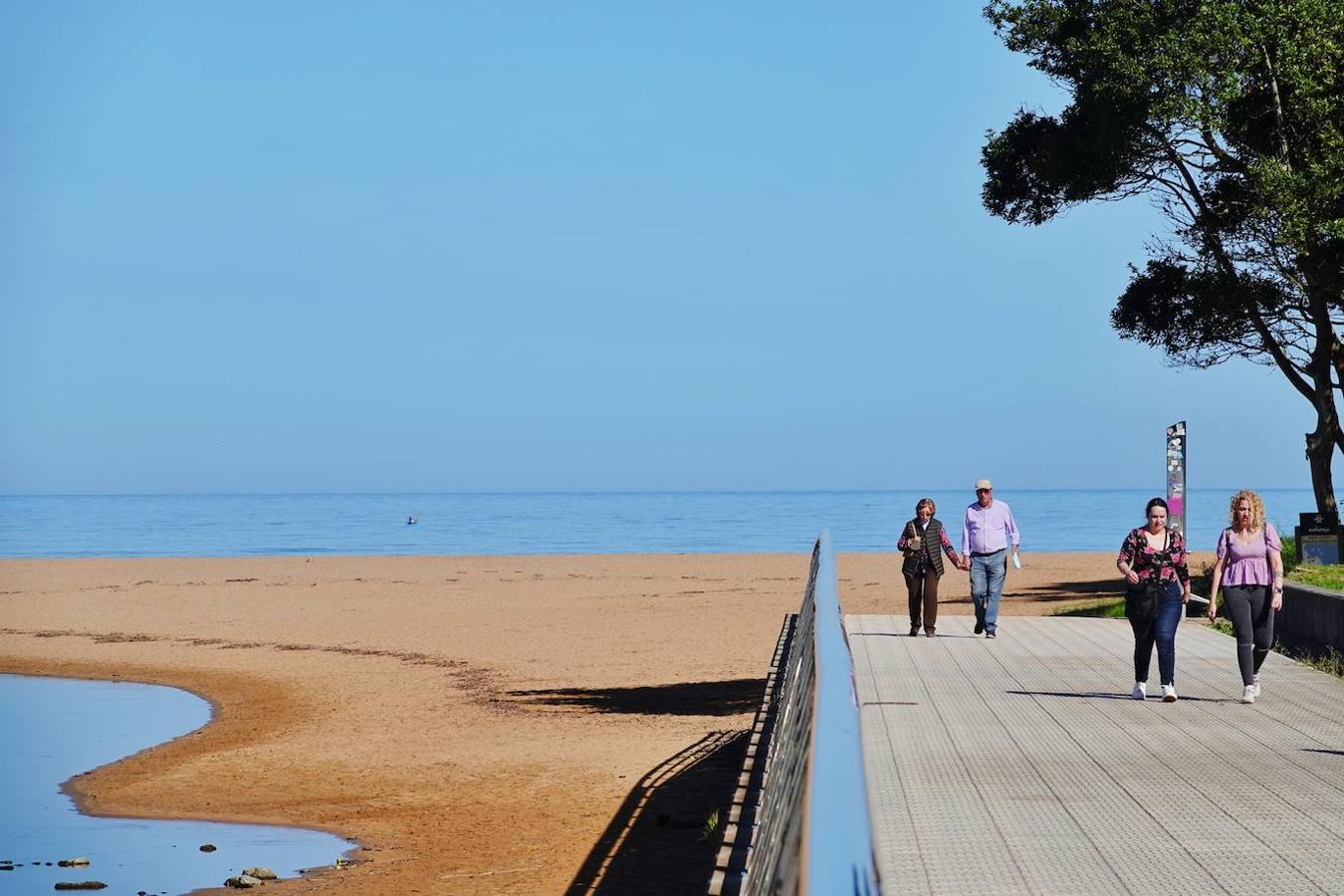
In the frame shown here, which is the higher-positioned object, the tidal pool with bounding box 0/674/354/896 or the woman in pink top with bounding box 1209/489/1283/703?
the woman in pink top with bounding box 1209/489/1283/703

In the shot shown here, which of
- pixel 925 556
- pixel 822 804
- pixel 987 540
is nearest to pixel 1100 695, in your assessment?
pixel 987 540

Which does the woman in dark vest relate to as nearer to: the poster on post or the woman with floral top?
the poster on post

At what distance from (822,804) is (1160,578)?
36.9 ft

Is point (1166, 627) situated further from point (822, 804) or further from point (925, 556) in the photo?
point (822, 804)

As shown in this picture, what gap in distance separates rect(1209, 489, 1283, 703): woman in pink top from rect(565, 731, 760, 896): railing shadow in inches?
178

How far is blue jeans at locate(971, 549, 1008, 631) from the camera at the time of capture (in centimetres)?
1850

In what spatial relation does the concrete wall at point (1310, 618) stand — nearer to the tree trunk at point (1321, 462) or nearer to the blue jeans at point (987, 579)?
the blue jeans at point (987, 579)

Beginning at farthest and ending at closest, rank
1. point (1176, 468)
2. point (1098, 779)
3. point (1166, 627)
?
point (1176, 468) → point (1166, 627) → point (1098, 779)

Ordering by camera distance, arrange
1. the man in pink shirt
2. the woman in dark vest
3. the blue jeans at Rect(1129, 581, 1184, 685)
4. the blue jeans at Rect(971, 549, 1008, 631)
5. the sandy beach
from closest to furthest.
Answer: the blue jeans at Rect(1129, 581, 1184, 685) < the sandy beach < the man in pink shirt < the blue jeans at Rect(971, 549, 1008, 631) < the woman in dark vest

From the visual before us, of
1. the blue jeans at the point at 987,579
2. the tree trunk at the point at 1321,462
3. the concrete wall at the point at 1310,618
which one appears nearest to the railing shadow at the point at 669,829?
the blue jeans at the point at 987,579

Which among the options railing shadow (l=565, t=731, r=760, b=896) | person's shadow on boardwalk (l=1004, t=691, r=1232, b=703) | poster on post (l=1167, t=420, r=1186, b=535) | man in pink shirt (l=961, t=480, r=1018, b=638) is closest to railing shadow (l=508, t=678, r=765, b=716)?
railing shadow (l=565, t=731, r=760, b=896)

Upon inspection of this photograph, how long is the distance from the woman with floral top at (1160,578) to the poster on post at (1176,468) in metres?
9.69

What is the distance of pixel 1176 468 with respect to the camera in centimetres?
2280

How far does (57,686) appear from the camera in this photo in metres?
26.1
